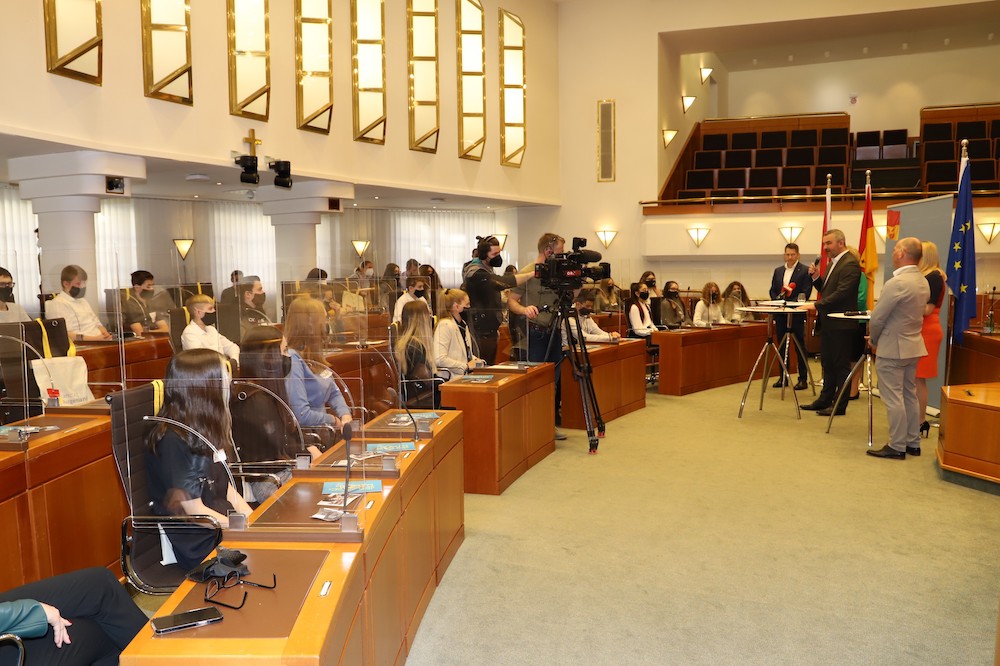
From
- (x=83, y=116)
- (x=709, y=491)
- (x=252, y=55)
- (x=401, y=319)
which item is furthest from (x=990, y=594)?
(x=252, y=55)

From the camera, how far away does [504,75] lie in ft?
43.6

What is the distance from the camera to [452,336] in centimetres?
564

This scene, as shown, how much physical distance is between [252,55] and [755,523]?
718 centimetres

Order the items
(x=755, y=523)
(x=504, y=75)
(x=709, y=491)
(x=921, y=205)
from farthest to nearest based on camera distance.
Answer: (x=504, y=75), (x=921, y=205), (x=709, y=491), (x=755, y=523)

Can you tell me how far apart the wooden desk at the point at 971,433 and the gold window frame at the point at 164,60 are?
7142 millimetres

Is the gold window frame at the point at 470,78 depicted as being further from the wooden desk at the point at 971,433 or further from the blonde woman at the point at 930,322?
the wooden desk at the point at 971,433

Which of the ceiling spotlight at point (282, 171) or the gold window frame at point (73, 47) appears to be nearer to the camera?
the gold window frame at point (73, 47)

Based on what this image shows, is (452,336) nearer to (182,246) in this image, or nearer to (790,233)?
(790,233)

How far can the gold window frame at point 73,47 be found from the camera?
6.67 metres

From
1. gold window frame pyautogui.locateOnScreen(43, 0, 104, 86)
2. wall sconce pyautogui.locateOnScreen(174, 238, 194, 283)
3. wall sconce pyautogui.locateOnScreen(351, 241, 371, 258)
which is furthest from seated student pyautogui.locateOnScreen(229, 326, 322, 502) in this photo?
wall sconce pyautogui.locateOnScreen(351, 241, 371, 258)

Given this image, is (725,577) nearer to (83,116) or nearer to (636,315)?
(636,315)

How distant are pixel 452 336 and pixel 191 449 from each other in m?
3.08

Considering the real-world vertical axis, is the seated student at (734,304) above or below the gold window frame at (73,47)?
below

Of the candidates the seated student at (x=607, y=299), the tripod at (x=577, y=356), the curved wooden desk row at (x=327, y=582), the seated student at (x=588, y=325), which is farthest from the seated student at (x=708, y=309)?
the curved wooden desk row at (x=327, y=582)
